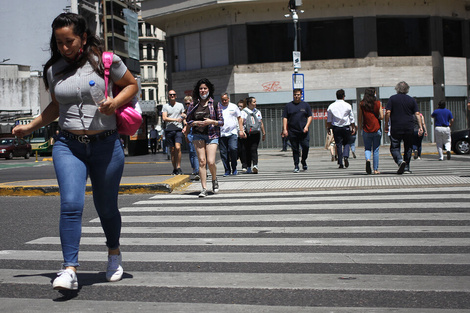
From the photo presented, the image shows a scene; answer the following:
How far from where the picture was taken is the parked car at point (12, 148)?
43688 millimetres

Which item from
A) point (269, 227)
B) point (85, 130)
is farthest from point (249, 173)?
point (85, 130)

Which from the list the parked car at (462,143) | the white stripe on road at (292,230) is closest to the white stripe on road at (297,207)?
the white stripe on road at (292,230)

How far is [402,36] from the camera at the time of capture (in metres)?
35.6

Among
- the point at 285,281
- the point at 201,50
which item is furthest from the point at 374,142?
the point at 201,50

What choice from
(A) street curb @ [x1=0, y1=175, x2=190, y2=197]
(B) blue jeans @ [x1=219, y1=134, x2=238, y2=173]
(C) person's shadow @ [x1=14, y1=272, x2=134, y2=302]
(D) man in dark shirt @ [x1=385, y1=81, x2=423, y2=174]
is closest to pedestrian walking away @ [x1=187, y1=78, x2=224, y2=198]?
(A) street curb @ [x1=0, y1=175, x2=190, y2=197]

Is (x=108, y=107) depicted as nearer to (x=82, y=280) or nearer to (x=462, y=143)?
(x=82, y=280)

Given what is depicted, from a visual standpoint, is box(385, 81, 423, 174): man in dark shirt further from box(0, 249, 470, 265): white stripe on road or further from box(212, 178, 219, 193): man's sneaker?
box(0, 249, 470, 265): white stripe on road

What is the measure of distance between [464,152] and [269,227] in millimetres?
18302

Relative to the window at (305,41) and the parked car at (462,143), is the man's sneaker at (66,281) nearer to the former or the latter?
the parked car at (462,143)

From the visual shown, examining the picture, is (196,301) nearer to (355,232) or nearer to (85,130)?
(85,130)

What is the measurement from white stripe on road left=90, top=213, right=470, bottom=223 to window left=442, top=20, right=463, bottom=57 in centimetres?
3106

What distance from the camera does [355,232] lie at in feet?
22.4

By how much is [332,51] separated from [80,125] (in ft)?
104

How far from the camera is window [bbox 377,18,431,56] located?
35.4m
